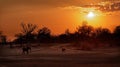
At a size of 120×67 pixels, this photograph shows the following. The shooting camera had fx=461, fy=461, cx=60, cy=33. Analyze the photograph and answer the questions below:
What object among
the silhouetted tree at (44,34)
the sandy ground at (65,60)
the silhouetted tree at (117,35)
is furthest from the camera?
the silhouetted tree at (44,34)

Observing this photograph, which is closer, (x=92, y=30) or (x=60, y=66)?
(x=60, y=66)

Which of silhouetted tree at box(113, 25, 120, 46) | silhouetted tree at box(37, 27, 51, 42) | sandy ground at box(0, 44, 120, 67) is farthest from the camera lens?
silhouetted tree at box(37, 27, 51, 42)

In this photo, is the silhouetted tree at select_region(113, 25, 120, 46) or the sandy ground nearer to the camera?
the sandy ground

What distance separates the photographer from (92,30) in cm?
13662

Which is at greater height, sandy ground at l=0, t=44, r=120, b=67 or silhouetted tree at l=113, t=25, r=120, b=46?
silhouetted tree at l=113, t=25, r=120, b=46

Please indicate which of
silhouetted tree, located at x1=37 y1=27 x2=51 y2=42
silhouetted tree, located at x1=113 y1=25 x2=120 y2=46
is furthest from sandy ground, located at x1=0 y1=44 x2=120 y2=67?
silhouetted tree, located at x1=37 y1=27 x2=51 y2=42

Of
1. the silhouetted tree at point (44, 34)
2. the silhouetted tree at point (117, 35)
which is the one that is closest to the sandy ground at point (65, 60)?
the silhouetted tree at point (117, 35)

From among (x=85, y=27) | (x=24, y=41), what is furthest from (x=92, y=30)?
(x=24, y=41)

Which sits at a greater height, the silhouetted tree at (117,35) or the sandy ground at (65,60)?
the silhouetted tree at (117,35)

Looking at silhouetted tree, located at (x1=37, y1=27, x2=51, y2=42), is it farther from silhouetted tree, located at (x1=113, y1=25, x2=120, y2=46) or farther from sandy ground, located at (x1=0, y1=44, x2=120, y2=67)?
sandy ground, located at (x1=0, y1=44, x2=120, y2=67)

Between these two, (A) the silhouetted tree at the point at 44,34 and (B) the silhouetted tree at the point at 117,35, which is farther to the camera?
(A) the silhouetted tree at the point at 44,34

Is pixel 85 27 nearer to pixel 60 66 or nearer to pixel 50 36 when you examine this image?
pixel 50 36

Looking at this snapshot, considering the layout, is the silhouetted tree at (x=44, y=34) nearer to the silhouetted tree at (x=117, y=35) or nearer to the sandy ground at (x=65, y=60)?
Result: the silhouetted tree at (x=117, y=35)

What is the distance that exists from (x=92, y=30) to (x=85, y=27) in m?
2.37
